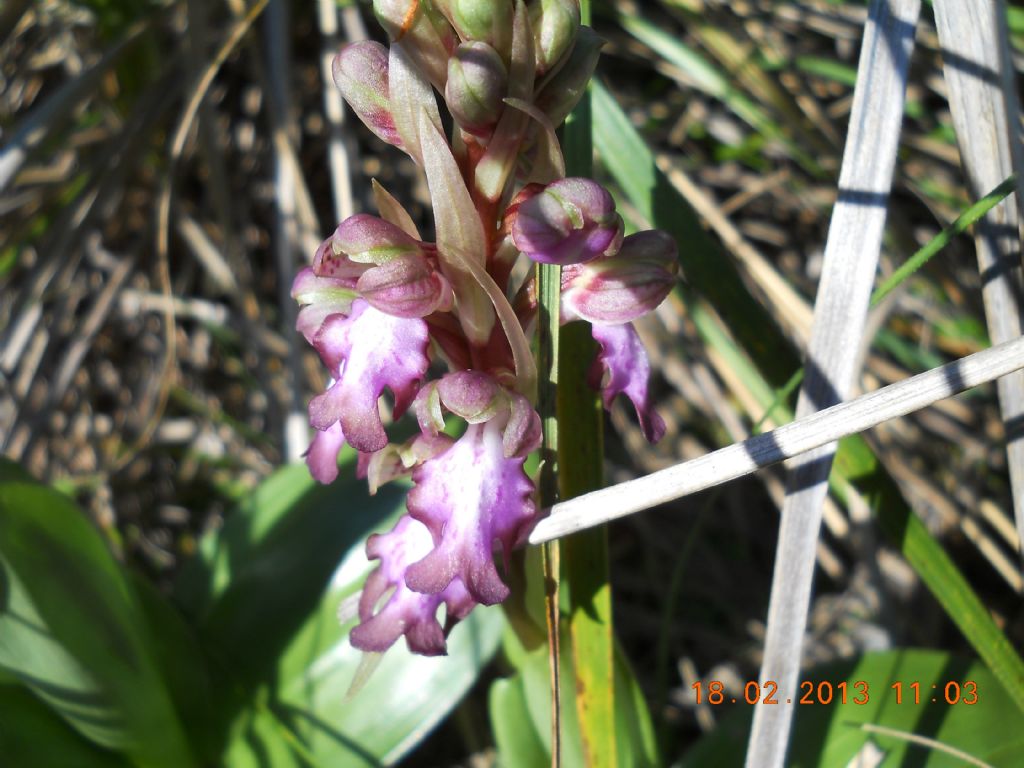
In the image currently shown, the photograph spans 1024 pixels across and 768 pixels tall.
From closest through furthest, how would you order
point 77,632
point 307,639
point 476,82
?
1. point 476,82
2. point 77,632
3. point 307,639

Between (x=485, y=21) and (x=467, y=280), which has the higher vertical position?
(x=485, y=21)

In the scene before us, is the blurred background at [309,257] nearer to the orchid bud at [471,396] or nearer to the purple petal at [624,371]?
the purple petal at [624,371]

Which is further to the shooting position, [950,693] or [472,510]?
[950,693]

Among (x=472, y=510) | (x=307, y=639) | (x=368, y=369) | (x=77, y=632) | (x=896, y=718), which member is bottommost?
(x=896, y=718)

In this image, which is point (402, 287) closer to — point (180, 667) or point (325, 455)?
point (325, 455)

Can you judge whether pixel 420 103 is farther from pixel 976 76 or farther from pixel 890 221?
pixel 890 221
